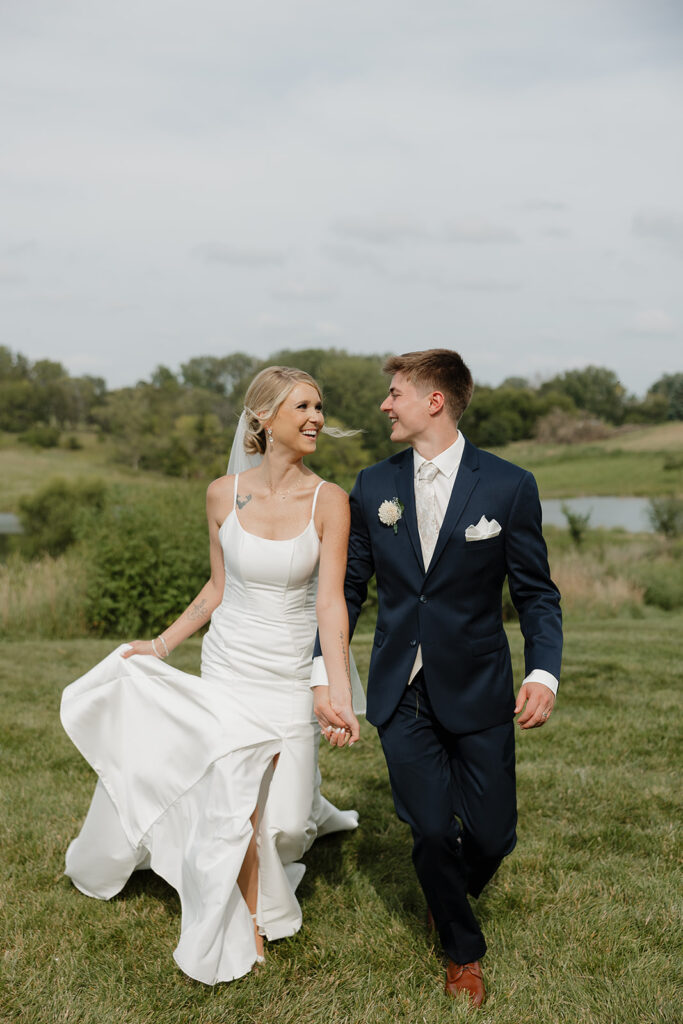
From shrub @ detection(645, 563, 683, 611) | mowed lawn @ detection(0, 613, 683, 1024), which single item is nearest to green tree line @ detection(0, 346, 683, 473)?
shrub @ detection(645, 563, 683, 611)

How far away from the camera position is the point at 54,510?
38438mm

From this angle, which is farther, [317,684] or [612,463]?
[612,463]

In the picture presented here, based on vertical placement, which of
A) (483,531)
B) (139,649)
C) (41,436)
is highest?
(483,531)

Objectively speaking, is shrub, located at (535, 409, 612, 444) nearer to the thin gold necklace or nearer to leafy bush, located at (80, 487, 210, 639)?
leafy bush, located at (80, 487, 210, 639)

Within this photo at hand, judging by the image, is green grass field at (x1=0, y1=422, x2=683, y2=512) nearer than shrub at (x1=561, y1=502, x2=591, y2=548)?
No

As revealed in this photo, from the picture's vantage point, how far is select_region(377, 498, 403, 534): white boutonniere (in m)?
4.04

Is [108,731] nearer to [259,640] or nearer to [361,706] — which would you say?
[259,640]

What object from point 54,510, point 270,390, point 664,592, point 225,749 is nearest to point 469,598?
point 225,749

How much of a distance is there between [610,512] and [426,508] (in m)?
42.7

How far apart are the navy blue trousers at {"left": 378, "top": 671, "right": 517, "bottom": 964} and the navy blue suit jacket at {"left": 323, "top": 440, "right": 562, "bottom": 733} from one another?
4.1 inches

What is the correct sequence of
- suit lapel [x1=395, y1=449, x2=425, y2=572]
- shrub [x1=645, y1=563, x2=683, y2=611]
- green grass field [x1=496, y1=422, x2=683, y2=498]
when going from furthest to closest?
green grass field [x1=496, y1=422, x2=683, y2=498]
shrub [x1=645, y1=563, x2=683, y2=611]
suit lapel [x1=395, y1=449, x2=425, y2=572]

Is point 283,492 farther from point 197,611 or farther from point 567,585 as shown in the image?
point 567,585

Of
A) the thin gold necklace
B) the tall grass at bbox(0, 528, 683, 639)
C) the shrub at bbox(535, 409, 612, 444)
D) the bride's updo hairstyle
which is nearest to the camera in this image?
the bride's updo hairstyle

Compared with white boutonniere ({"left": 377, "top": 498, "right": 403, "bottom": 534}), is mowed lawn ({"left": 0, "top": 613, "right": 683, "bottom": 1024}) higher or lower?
lower
